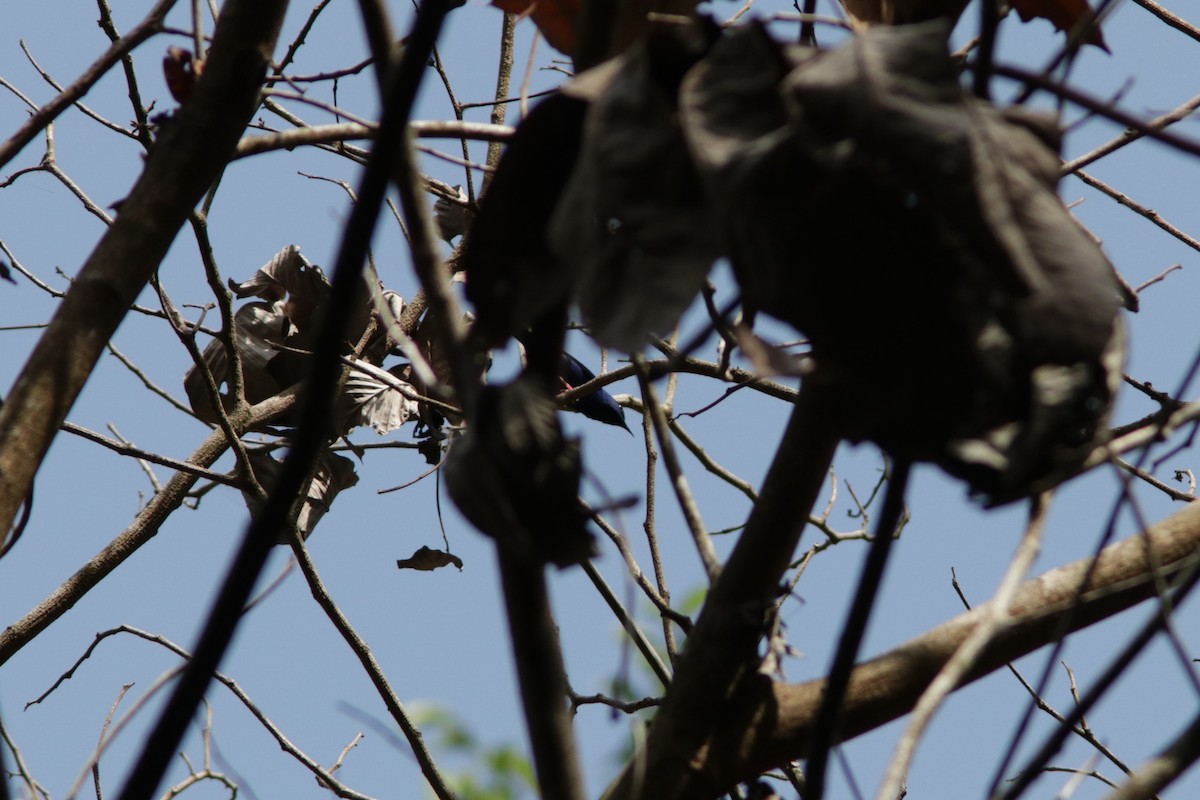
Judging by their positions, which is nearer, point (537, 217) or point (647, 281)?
point (647, 281)

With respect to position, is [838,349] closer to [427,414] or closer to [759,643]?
[759,643]

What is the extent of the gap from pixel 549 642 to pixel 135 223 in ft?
2.08

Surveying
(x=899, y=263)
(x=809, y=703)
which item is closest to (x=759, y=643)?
(x=809, y=703)

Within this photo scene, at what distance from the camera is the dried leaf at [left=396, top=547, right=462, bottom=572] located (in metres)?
2.80

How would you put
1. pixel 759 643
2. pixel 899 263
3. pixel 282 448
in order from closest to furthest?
1. pixel 899 263
2. pixel 759 643
3. pixel 282 448

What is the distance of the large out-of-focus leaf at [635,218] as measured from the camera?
73 cm

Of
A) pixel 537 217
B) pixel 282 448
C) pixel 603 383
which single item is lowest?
pixel 537 217

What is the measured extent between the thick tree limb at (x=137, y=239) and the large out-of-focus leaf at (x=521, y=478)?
530mm

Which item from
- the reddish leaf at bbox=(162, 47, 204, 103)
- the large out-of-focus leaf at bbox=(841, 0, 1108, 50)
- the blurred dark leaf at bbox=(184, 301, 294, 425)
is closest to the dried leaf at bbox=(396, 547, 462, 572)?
the blurred dark leaf at bbox=(184, 301, 294, 425)

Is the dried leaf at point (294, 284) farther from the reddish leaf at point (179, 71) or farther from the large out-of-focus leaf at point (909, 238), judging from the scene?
the large out-of-focus leaf at point (909, 238)

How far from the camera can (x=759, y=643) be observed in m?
1.12

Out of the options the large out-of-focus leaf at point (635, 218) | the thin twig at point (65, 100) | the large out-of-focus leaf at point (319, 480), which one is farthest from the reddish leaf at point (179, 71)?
the large out-of-focus leaf at point (319, 480)

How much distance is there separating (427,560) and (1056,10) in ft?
6.67

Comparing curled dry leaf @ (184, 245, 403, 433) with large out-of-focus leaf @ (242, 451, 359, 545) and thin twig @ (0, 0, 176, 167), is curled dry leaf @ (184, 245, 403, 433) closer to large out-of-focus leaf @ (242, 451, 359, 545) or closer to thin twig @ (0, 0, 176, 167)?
large out-of-focus leaf @ (242, 451, 359, 545)
